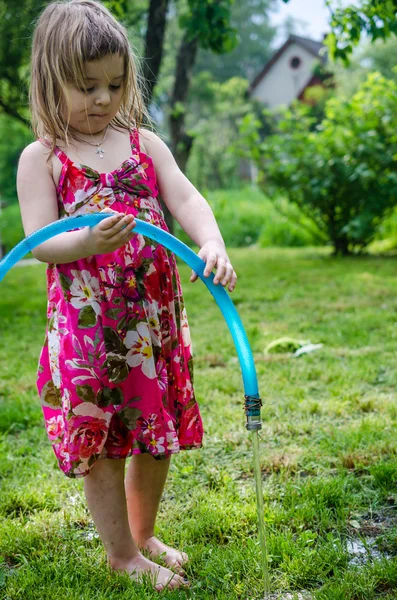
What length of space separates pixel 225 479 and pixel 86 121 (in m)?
1.29

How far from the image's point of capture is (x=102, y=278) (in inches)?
67.7

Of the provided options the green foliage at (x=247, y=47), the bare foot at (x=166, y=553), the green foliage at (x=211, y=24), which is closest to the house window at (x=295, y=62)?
the green foliage at (x=247, y=47)

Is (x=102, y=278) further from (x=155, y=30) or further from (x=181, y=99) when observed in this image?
(x=181, y=99)

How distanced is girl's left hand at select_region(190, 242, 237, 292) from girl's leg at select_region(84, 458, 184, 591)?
58cm

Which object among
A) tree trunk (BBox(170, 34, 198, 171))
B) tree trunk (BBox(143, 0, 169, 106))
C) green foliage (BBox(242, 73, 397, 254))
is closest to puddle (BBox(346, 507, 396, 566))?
green foliage (BBox(242, 73, 397, 254))

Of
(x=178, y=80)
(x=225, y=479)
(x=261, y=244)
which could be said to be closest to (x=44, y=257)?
(x=225, y=479)

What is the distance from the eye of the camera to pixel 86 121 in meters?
1.75

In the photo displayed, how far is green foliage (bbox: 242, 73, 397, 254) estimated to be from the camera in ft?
26.1

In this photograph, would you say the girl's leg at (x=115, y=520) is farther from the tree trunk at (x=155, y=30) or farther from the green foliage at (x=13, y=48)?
the green foliage at (x=13, y=48)

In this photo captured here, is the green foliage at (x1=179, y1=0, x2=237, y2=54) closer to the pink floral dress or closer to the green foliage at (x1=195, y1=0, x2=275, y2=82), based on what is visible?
the pink floral dress

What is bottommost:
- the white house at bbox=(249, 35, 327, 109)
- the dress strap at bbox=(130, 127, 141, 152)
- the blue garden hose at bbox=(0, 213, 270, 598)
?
the blue garden hose at bbox=(0, 213, 270, 598)

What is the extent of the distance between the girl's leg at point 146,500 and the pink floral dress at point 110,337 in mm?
130

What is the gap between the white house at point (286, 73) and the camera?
99.3 feet

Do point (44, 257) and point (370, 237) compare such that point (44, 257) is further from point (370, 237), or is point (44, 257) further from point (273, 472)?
point (370, 237)
